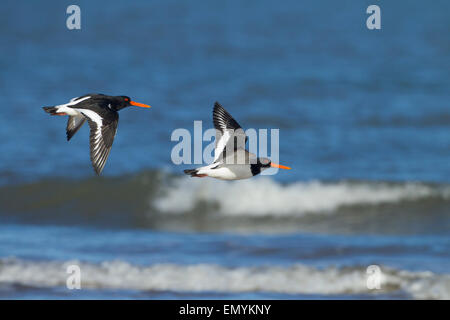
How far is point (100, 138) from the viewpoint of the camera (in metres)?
5.64

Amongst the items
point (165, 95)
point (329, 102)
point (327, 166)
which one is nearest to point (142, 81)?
point (165, 95)

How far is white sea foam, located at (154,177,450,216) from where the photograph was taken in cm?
1042

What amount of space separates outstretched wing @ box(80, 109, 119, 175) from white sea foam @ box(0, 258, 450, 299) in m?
1.98

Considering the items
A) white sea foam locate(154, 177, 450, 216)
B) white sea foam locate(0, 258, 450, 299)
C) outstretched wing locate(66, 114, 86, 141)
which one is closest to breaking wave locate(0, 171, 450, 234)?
white sea foam locate(154, 177, 450, 216)

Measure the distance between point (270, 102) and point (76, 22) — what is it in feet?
37.8

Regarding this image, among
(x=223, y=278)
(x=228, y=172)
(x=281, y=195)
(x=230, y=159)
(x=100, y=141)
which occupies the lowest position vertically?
(x=223, y=278)

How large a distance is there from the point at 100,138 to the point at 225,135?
1006 mm

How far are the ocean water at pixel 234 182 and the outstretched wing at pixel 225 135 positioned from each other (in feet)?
5.69

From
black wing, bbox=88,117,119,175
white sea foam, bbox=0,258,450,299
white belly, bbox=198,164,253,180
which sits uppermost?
black wing, bbox=88,117,119,175

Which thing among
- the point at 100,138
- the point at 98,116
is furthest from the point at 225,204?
the point at 100,138

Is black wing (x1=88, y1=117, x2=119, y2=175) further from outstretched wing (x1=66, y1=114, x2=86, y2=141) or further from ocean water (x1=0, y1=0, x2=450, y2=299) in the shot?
ocean water (x1=0, y1=0, x2=450, y2=299)

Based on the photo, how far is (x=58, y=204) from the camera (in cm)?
1055

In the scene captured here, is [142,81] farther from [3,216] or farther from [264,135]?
[3,216]

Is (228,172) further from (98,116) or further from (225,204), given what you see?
(225,204)
